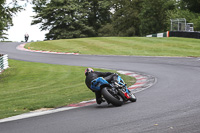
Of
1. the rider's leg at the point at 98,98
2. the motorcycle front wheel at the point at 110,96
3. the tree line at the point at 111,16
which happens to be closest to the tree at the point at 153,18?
the tree line at the point at 111,16

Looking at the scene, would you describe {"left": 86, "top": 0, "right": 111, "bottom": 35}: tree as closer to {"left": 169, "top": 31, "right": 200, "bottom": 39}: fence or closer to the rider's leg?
{"left": 169, "top": 31, "right": 200, "bottom": 39}: fence

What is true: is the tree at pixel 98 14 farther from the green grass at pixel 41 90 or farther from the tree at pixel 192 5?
the green grass at pixel 41 90

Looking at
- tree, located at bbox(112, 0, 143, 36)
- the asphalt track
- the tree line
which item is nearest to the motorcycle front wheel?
the asphalt track

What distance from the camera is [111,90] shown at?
8984 mm

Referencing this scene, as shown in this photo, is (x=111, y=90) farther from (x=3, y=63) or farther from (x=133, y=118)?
(x=3, y=63)

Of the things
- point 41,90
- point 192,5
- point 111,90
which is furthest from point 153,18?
point 111,90

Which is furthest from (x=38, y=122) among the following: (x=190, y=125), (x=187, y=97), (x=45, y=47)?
(x=45, y=47)

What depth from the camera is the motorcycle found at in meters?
8.83

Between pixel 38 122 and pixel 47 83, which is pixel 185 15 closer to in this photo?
pixel 47 83

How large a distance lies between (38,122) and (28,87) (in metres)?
7.49

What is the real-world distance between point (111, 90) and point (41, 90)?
18.2ft

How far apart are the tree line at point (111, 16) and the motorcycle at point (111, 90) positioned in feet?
161

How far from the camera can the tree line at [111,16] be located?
65.1 meters

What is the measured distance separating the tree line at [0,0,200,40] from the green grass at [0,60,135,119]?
42181 millimetres
